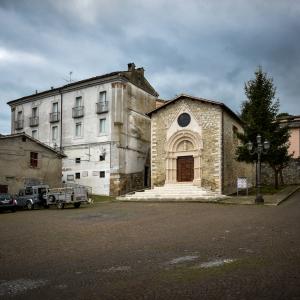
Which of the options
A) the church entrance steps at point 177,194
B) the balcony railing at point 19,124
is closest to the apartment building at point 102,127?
the balcony railing at point 19,124

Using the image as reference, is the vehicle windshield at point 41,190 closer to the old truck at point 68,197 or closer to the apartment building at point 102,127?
the old truck at point 68,197

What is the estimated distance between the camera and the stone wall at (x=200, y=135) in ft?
104

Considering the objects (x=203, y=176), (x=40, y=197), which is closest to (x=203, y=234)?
(x=40, y=197)

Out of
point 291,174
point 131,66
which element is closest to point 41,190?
point 131,66

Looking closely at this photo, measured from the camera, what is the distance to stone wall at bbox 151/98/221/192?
3155 cm

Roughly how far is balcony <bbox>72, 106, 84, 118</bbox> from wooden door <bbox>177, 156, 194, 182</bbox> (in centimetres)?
1188

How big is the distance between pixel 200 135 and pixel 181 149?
87.7 inches

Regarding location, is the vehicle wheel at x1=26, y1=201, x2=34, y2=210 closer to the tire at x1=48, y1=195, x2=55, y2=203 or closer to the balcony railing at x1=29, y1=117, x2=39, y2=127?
the tire at x1=48, y1=195, x2=55, y2=203

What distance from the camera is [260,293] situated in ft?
18.2

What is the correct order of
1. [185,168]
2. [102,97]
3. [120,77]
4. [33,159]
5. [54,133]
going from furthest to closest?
[54,133], [102,97], [120,77], [185,168], [33,159]

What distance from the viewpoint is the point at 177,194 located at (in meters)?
29.2

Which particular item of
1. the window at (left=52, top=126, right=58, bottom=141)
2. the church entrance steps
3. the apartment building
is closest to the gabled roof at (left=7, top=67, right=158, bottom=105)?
the apartment building

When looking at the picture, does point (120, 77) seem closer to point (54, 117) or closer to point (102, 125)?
point (102, 125)

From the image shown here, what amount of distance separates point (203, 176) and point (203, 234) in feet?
67.8
